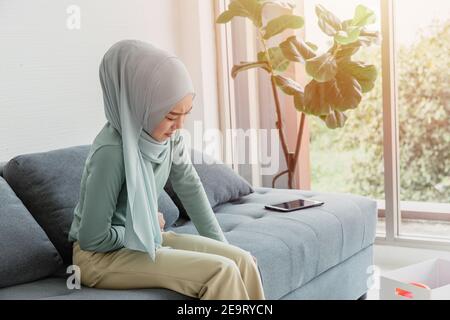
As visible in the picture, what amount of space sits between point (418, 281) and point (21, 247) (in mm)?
1561

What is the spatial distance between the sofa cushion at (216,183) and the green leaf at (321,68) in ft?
1.90

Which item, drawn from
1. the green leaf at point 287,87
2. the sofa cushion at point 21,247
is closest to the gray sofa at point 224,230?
the sofa cushion at point 21,247

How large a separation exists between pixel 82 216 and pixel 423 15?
2157 millimetres

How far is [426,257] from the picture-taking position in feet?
11.0

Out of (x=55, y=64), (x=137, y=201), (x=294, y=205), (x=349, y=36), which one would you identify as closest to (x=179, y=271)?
(x=137, y=201)

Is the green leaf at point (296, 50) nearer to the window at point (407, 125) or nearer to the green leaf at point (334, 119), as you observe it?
the green leaf at point (334, 119)

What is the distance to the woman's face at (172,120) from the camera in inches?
75.9

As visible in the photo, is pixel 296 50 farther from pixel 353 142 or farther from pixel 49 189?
pixel 49 189

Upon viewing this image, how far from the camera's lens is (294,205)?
2.78 metres

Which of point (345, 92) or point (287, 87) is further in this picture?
point (287, 87)

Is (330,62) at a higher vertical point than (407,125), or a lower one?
higher

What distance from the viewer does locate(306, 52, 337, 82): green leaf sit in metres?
2.96

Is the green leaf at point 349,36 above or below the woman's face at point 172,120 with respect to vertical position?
above

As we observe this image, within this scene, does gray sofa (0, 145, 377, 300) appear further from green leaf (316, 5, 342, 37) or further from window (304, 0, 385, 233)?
green leaf (316, 5, 342, 37)
